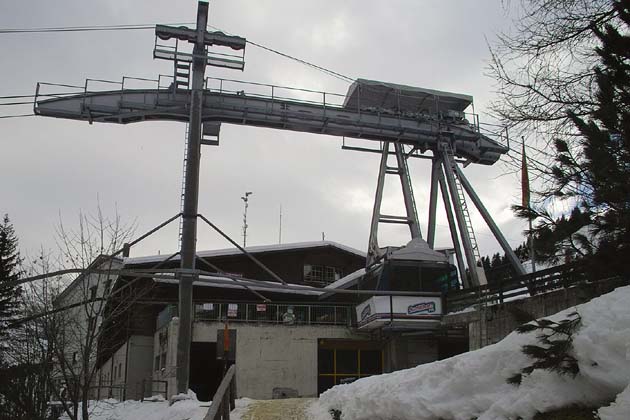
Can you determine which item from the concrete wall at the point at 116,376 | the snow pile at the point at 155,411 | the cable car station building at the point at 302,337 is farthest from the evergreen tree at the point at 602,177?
the concrete wall at the point at 116,376

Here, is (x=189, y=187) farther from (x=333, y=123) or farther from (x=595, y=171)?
(x=595, y=171)

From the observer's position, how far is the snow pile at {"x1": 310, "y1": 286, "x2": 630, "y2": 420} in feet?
17.5

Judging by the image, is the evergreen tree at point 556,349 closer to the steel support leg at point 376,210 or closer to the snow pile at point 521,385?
the snow pile at point 521,385

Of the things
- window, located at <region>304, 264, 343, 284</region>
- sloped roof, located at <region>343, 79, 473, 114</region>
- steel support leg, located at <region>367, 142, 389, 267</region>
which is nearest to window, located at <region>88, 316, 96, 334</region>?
steel support leg, located at <region>367, 142, 389, 267</region>

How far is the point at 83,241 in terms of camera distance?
1953cm

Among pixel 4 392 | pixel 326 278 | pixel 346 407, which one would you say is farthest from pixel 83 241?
pixel 326 278

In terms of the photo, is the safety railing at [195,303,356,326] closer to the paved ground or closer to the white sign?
the white sign

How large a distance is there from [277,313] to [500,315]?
13.8 meters

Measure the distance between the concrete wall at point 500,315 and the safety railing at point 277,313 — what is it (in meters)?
7.28

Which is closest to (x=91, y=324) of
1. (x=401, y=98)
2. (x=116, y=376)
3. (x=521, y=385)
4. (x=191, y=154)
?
(x=191, y=154)

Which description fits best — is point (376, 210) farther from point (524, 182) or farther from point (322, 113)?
point (524, 182)

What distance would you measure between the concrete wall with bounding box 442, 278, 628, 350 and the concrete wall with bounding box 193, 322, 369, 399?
7933 millimetres

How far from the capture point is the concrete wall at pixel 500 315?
17297 mm

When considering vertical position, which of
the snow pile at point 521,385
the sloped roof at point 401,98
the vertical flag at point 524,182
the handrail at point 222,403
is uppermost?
the sloped roof at point 401,98
